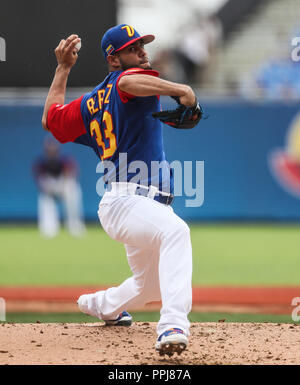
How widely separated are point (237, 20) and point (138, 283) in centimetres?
1496

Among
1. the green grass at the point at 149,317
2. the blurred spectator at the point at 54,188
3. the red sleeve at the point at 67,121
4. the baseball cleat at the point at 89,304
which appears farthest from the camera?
the blurred spectator at the point at 54,188

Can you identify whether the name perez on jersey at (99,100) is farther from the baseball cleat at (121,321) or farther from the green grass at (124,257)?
the green grass at (124,257)

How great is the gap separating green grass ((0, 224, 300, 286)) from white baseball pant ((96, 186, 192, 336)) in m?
3.80

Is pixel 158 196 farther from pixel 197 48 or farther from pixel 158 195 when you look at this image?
pixel 197 48

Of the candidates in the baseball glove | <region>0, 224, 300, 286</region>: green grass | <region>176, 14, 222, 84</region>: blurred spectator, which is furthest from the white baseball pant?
<region>176, 14, 222, 84</region>: blurred spectator

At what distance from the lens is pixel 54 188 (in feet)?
43.4

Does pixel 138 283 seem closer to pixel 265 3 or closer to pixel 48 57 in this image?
pixel 48 57

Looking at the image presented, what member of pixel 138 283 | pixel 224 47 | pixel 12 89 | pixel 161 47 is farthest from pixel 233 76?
pixel 138 283

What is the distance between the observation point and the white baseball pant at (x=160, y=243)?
362 centimetres

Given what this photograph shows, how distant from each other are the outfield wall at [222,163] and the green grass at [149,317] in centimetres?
767

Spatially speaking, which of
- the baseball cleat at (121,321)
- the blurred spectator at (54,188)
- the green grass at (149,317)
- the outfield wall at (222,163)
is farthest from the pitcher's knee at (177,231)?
the outfield wall at (222,163)

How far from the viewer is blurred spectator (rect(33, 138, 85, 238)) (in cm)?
1314

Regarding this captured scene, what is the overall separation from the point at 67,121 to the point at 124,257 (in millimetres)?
6210

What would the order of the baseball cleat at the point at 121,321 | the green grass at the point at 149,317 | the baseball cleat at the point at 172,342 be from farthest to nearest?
1. the green grass at the point at 149,317
2. the baseball cleat at the point at 121,321
3. the baseball cleat at the point at 172,342
